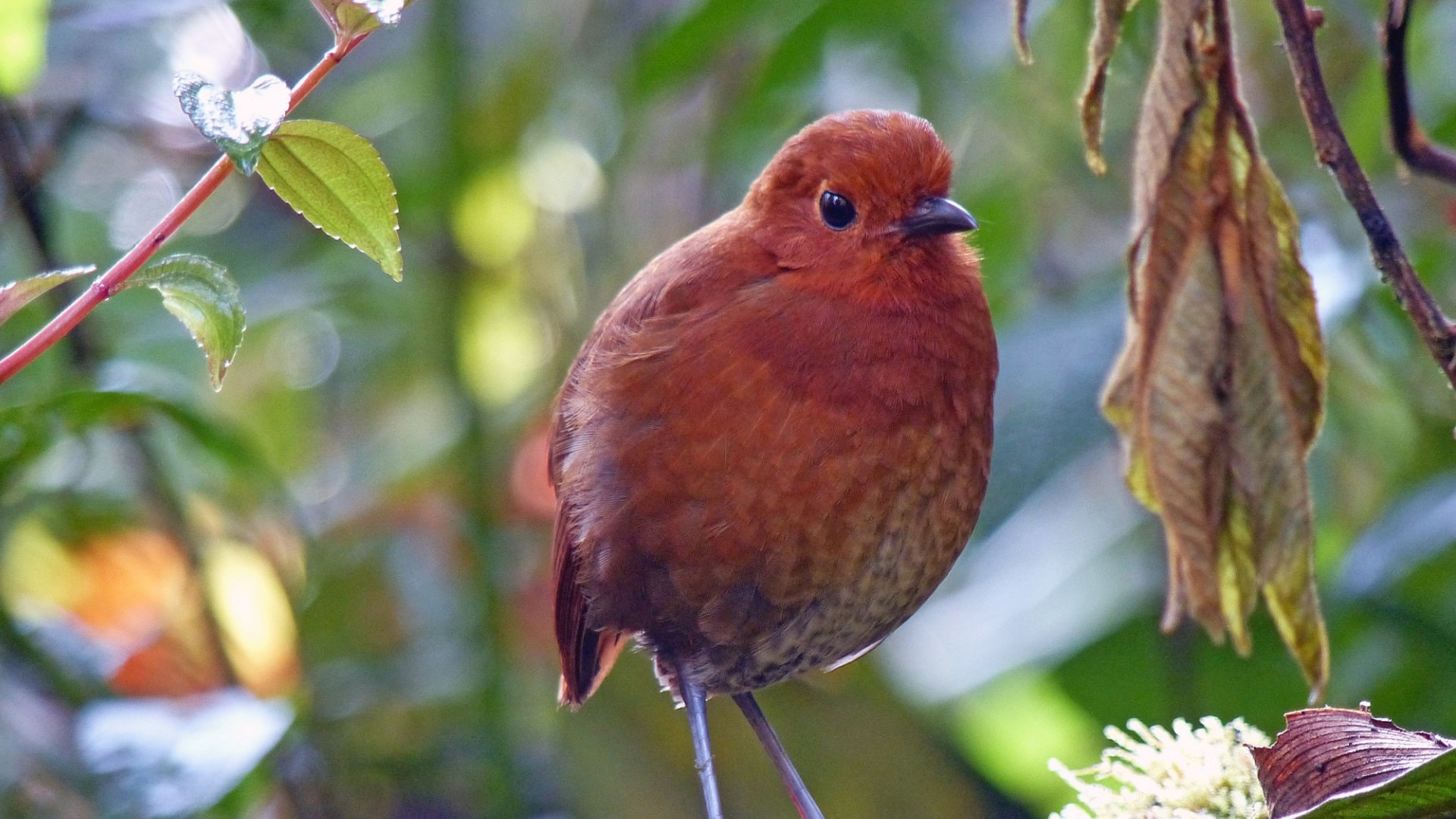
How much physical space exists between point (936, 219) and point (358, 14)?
36.3 inches

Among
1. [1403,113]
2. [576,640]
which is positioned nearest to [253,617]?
[576,640]

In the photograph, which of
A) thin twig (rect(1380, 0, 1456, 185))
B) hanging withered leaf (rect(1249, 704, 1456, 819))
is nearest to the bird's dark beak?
thin twig (rect(1380, 0, 1456, 185))

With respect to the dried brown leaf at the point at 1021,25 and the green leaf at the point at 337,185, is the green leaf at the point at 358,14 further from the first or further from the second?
the dried brown leaf at the point at 1021,25

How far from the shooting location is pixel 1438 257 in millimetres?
2650

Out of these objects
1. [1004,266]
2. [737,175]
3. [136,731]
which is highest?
[737,175]

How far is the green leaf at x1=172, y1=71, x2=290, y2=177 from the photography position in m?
1.02

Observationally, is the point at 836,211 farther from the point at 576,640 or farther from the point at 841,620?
the point at 576,640

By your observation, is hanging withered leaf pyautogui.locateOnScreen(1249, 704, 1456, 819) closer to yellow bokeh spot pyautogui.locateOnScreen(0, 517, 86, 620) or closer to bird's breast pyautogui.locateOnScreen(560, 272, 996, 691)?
bird's breast pyautogui.locateOnScreen(560, 272, 996, 691)

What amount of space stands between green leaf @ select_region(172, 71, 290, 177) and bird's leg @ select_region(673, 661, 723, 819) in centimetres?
107

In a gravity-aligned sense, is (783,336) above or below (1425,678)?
above

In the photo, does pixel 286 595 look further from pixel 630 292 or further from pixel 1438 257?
pixel 1438 257

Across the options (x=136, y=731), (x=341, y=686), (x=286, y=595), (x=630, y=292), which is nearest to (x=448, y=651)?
(x=341, y=686)

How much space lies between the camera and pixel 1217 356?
1.60 meters

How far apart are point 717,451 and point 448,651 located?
1.81 metres
